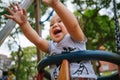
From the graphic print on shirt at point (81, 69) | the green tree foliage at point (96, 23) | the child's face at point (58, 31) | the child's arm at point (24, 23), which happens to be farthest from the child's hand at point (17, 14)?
the green tree foliage at point (96, 23)

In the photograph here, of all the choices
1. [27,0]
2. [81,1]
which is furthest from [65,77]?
[81,1]

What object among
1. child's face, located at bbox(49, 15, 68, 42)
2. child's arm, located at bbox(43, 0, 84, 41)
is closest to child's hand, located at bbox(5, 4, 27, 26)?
child's face, located at bbox(49, 15, 68, 42)

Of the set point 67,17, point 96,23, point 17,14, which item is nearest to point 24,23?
point 17,14

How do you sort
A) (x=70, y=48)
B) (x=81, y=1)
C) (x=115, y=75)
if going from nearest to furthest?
1. (x=70, y=48)
2. (x=115, y=75)
3. (x=81, y=1)

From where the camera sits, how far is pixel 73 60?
152 centimetres

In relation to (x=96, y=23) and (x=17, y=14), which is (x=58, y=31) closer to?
(x=17, y=14)

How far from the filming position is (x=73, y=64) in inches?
61.5

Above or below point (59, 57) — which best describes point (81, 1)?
above

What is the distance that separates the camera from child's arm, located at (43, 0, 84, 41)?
1420 mm

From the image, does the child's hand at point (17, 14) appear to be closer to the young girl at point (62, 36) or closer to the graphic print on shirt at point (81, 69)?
the young girl at point (62, 36)

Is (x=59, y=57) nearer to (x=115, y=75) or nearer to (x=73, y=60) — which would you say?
(x=73, y=60)

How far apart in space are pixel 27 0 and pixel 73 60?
24.4 inches

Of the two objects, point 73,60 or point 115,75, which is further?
point 115,75

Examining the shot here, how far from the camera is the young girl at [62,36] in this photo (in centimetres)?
148
